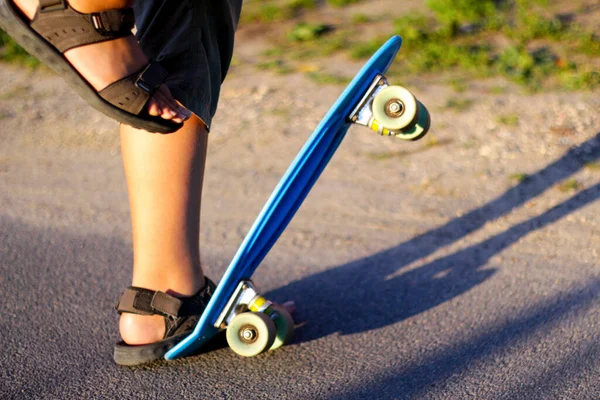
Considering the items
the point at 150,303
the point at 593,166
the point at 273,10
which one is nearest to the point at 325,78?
the point at 273,10

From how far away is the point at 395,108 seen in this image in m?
1.95

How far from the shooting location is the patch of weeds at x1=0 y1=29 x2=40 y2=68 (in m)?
5.07

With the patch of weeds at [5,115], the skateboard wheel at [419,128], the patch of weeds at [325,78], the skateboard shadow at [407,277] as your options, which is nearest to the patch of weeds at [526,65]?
the patch of weeds at [325,78]

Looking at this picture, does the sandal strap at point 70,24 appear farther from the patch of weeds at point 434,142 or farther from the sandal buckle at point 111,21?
the patch of weeds at point 434,142

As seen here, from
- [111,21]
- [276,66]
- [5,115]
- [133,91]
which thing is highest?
[111,21]

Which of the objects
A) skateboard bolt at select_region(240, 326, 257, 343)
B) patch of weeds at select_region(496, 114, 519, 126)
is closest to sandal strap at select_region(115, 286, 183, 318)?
skateboard bolt at select_region(240, 326, 257, 343)

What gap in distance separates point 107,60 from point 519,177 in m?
→ 2.07

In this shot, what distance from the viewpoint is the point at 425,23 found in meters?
5.05

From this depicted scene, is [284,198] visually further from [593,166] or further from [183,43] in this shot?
[593,166]

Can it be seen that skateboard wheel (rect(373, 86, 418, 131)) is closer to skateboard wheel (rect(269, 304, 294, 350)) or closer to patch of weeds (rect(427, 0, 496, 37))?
skateboard wheel (rect(269, 304, 294, 350))

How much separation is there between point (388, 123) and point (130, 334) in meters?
0.98

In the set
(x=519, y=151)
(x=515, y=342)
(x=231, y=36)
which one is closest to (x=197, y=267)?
(x=231, y=36)

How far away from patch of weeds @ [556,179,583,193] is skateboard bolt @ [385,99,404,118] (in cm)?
140

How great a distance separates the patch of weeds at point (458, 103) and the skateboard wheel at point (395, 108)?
1939 millimetres
